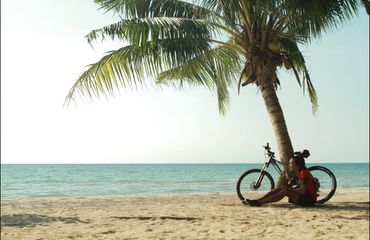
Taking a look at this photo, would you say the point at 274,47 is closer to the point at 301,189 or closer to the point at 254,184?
the point at 254,184

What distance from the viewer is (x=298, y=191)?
920 centimetres

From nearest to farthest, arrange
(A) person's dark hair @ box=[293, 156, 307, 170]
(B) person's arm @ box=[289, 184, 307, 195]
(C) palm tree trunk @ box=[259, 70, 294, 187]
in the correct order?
(B) person's arm @ box=[289, 184, 307, 195] < (A) person's dark hair @ box=[293, 156, 307, 170] < (C) palm tree trunk @ box=[259, 70, 294, 187]

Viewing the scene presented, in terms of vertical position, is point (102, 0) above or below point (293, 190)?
above

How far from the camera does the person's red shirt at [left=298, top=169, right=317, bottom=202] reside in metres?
8.89

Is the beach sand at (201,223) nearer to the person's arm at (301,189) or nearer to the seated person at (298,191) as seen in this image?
the seated person at (298,191)

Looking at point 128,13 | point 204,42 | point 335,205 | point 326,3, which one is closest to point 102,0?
point 128,13

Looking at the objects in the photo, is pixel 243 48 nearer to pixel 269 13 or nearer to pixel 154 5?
pixel 269 13

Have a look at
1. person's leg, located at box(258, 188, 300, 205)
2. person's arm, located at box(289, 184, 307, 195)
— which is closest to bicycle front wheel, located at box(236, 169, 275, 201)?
person's leg, located at box(258, 188, 300, 205)

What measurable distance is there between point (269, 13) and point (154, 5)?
3043 millimetres

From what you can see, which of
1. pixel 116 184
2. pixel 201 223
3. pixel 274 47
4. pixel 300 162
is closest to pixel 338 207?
pixel 300 162

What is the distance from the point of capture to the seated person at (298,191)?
8.94 meters

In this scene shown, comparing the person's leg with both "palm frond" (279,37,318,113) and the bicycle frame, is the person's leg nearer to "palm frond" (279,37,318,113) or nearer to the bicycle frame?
the bicycle frame

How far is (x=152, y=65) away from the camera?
36.9ft

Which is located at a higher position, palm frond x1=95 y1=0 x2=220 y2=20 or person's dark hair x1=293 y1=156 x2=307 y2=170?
palm frond x1=95 y1=0 x2=220 y2=20
